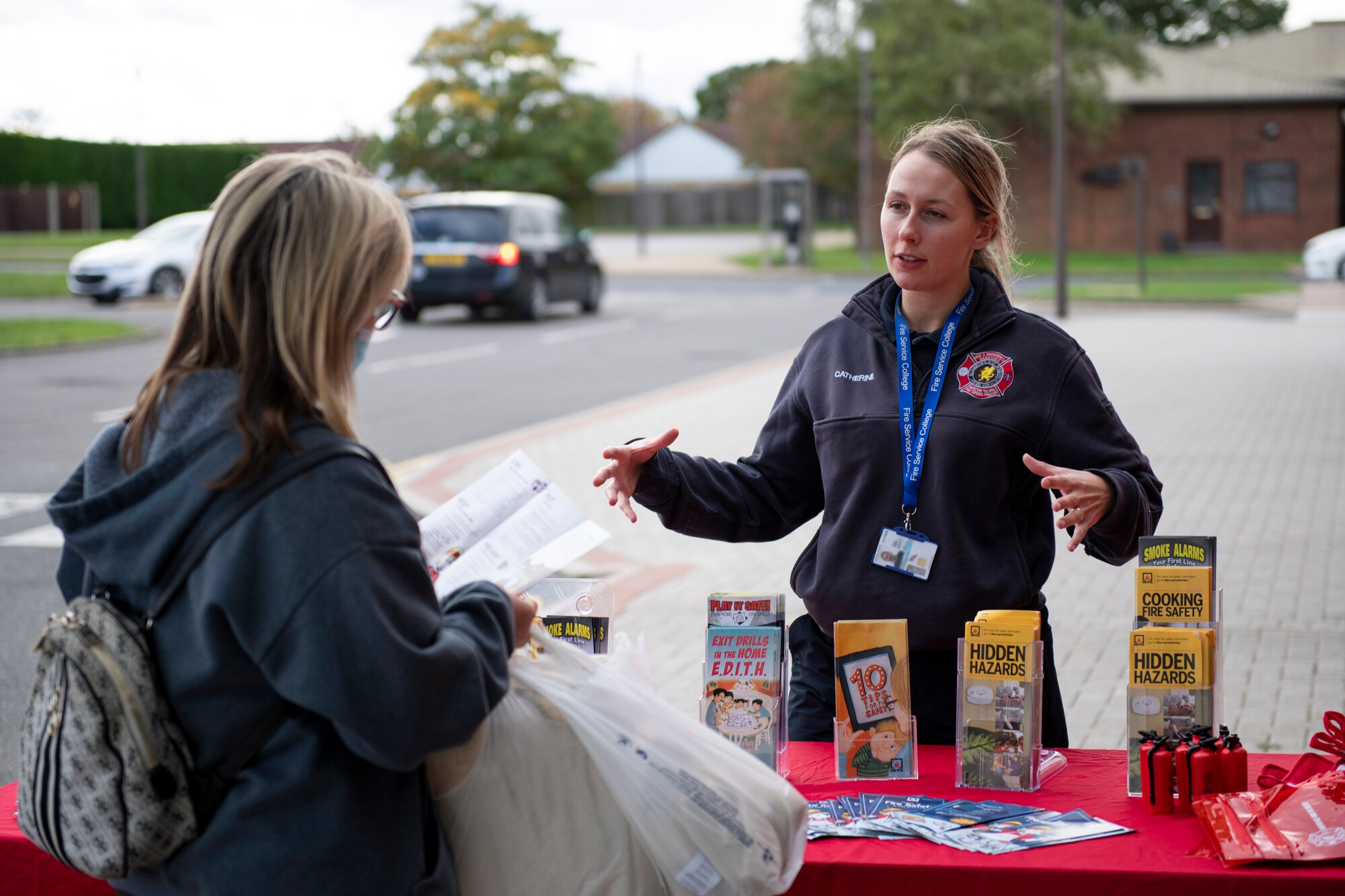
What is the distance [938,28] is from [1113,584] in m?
38.5

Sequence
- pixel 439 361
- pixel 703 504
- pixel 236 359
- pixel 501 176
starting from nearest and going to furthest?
pixel 236 359 → pixel 703 504 → pixel 439 361 → pixel 501 176

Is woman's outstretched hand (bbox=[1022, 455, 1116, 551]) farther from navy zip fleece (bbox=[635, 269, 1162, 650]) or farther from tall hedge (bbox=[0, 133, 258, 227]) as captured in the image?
tall hedge (bbox=[0, 133, 258, 227])

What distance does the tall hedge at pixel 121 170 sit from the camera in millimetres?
51906

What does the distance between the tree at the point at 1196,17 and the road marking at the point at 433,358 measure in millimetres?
57956

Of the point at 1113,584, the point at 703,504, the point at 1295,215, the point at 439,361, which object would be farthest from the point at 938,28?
the point at 703,504

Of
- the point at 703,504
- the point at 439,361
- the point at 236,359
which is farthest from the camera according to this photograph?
the point at 439,361

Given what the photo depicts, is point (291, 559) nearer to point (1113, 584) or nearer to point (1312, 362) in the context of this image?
point (1113, 584)

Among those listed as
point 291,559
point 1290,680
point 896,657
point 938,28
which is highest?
point 938,28

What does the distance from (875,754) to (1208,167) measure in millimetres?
45910

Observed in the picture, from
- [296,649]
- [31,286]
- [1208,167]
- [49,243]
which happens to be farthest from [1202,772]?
[49,243]

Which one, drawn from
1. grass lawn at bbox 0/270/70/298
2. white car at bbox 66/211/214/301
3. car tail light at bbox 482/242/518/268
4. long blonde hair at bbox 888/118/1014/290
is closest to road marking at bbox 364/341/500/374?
car tail light at bbox 482/242/518/268

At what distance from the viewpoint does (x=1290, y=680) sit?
18.1ft

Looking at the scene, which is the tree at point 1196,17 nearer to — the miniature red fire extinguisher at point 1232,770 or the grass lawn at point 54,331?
the grass lawn at point 54,331

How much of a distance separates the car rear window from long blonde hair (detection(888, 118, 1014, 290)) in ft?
62.7
